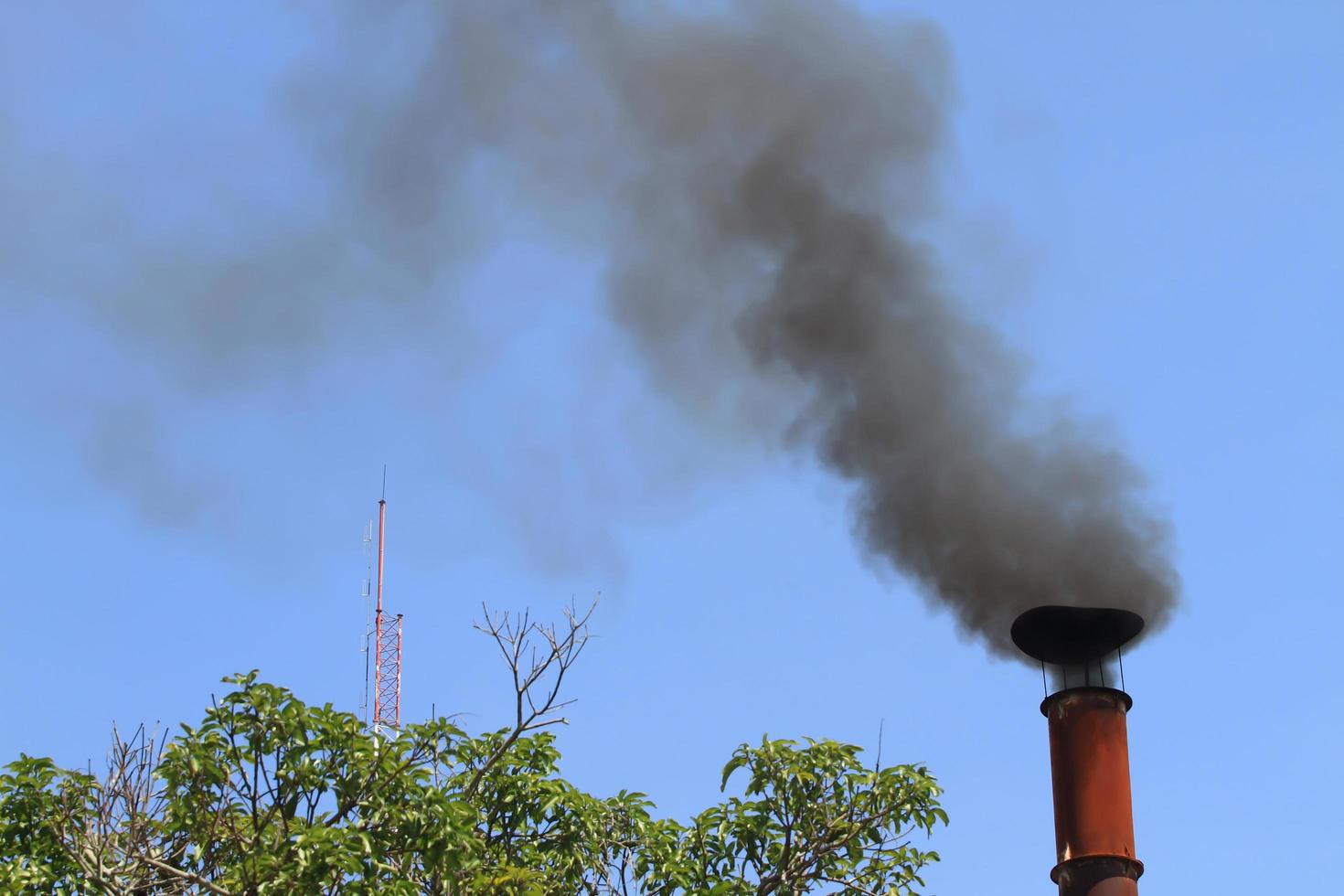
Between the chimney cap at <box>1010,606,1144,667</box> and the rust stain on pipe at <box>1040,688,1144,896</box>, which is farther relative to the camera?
the chimney cap at <box>1010,606,1144,667</box>

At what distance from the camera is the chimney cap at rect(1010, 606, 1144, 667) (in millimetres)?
18375

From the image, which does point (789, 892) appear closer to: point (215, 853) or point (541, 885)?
point (541, 885)

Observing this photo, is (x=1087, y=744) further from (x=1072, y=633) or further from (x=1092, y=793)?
(x=1072, y=633)

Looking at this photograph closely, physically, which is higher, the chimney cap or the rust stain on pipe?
the chimney cap

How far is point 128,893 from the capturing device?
1278 centimetres

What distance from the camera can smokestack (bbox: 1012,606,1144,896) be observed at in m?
16.7

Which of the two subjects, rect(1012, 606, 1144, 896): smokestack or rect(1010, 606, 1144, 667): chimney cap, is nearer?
rect(1012, 606, 1144, 896): smokestack

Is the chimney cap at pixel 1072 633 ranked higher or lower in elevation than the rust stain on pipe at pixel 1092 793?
higher

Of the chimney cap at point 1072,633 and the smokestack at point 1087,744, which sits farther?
the chimney cap at point 1072,633

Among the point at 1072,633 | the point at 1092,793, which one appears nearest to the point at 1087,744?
the point at 1092,793

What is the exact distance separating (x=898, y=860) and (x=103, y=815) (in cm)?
603

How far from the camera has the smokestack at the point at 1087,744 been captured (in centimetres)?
1670

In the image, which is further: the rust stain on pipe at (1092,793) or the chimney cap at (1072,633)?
the chimney cap at (1072,633)

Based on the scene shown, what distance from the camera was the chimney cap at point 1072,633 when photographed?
60.3 ft
